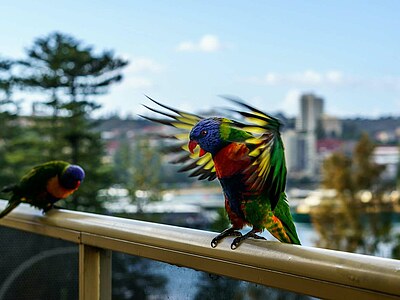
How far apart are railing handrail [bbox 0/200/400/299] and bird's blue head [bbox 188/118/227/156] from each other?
0.14 m

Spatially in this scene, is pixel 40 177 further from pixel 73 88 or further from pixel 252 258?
pixel 73 88

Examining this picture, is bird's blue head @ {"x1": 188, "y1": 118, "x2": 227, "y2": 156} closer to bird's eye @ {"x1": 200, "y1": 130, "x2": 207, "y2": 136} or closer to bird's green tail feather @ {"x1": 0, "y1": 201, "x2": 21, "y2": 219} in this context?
bird's eye @ {"x1": 200, "y1": 130, "x2": 207, "y2": 136}

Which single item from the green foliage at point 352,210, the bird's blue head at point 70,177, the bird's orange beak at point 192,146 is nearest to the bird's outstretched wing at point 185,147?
the bird's orange beak at point 192,146

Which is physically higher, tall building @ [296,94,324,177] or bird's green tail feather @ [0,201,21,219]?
bird's green tail feather @ [0,201,21,219]

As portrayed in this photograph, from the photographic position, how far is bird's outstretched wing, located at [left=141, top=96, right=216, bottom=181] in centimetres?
110

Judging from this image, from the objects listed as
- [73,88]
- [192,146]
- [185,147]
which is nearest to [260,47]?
[73,88]

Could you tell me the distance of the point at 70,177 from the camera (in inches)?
58.8

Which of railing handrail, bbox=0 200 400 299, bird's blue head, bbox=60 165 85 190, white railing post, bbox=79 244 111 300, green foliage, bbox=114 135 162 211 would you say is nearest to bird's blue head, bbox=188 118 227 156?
railing handrail, bbox=0 200 400 299

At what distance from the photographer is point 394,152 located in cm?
525

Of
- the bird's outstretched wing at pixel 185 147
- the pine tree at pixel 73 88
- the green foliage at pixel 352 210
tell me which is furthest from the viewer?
the green foliage at pixel 352 210

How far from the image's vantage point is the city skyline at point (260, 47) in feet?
15.7

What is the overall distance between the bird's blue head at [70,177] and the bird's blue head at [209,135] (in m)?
0.58

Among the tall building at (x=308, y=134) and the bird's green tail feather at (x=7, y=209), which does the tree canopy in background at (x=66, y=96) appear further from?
the bird's green tail feather at (x=7, y=209)

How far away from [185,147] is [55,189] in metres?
0.48
